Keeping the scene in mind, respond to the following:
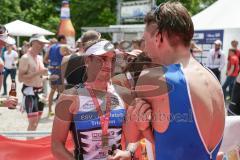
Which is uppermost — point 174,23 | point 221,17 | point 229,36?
point 174,23

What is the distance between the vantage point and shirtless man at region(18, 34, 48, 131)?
6.41 meters

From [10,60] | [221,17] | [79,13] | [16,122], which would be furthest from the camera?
[79,13]

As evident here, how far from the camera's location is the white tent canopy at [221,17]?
10.2 m

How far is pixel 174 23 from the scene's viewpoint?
75.9 inches

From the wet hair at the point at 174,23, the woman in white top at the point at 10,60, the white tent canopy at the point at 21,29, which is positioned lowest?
the woman in white top at the point at 10,60

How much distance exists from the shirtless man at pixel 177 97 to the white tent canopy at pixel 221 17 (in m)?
8.15

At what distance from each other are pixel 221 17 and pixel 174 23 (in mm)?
9240

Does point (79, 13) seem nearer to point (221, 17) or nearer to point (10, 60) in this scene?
point (10, 60)

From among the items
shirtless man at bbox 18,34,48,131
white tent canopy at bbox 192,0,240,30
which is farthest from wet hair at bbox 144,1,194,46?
white tent canopy at bbox 192,0,240,30

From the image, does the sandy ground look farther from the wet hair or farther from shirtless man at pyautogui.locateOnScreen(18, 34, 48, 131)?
the wet hair

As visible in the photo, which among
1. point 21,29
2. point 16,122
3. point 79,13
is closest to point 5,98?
point 16,122

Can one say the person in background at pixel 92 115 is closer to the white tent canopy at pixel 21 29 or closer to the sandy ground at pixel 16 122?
the sandy ground at pixel 16 122

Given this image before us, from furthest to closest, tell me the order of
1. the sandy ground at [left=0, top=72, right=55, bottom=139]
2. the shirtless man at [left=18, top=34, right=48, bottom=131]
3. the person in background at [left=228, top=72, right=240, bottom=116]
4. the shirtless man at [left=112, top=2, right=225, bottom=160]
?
the sandy ground at [left=0, top=72, right=55, bottom=139] → the shirtless man at [left=18, top=34, right=48, bottom=131] → the person in background at [left=228, top=72, right=240, bottom=116] → the shirtless man at [left=112, top=2, right=225, bottom=160]

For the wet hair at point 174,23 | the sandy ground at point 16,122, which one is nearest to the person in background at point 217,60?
the sandy ground at point 16,122
